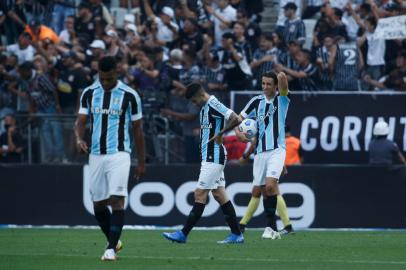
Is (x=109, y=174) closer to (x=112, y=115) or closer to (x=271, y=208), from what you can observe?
(x=112, y=115)

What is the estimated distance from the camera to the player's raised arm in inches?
598

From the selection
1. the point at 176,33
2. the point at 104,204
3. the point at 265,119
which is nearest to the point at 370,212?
the point at 265,119

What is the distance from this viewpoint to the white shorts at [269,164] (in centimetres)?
1563

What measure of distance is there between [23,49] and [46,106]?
2188mm

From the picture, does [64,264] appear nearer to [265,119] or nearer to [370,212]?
[265,119]

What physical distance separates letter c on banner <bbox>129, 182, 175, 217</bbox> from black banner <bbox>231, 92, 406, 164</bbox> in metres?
2.00

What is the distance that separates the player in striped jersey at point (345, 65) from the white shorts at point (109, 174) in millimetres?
9399

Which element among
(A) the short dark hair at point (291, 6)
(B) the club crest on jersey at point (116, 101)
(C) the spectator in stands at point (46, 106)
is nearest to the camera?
(B) the club crest on jersey at point (116, 101)

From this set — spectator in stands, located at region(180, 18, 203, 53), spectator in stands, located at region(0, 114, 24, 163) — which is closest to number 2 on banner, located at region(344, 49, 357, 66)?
spectator in stands, located at region(180, 18, 203, 53)

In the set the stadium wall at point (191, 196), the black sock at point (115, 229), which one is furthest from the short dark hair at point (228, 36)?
the black sock at point (115, 229)

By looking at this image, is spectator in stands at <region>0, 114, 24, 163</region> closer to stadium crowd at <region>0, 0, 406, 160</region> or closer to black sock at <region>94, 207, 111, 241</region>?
stadium crowd at <region>0, 0, 406, 160</region>

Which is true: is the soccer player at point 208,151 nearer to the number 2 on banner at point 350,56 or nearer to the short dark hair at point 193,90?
the short dark hair at point 193,90

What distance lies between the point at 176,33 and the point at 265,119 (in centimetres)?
792

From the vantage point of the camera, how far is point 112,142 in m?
12.1
